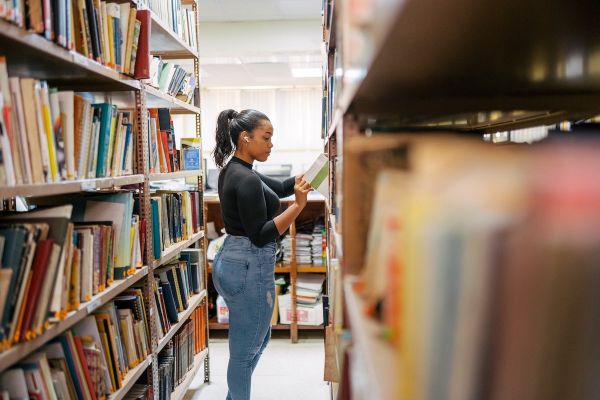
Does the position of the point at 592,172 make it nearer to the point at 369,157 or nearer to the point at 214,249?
the point at 369,157

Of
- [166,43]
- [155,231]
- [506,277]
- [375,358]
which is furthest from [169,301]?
[506,277]

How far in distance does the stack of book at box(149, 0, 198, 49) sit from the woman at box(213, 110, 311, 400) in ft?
2.22

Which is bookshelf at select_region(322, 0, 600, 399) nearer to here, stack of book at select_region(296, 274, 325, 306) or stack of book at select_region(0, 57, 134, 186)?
stack of book at select_region(0, 57, 134, 186)

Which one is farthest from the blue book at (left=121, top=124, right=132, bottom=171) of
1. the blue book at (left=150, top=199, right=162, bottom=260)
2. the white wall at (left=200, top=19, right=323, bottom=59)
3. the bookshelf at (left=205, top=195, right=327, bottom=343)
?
the white wall at (left=200, top=19, right=323, bottom=59)

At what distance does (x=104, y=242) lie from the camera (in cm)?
153

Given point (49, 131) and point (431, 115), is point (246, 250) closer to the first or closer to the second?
point (49, 131)

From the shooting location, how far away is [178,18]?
2529 mm

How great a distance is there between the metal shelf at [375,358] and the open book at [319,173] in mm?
1271

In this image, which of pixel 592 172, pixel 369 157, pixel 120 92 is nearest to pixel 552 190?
pixel 592 172

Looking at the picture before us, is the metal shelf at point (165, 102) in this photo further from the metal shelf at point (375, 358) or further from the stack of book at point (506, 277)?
the stack of book at point (506, 277)

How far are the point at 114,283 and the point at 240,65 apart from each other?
484cm

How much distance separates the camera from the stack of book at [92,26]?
112cm

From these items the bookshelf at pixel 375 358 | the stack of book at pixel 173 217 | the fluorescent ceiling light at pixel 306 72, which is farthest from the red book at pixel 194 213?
the fluorescent ceiling light at pixel 306 72

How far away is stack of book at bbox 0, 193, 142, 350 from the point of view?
3.46 feet
